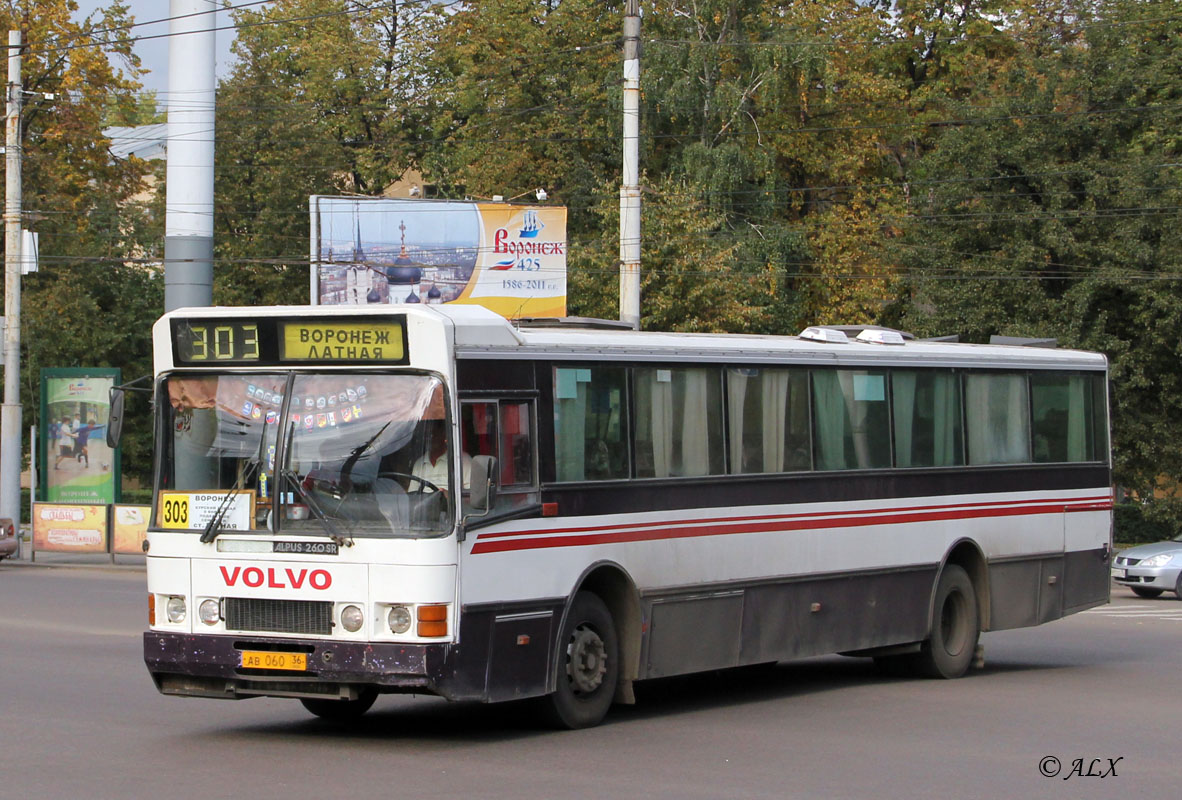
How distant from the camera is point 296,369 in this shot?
10.3 metres

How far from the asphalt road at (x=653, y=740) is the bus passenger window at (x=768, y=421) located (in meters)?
1.84

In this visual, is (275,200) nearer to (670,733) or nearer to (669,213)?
(669,213)

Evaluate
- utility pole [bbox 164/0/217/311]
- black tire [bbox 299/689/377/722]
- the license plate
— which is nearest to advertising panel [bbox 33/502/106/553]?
utility pole [bbox 164/0/217/311]

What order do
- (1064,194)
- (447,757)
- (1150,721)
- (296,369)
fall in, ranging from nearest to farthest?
(447,757)
(296,369)
(1150,721)
(1064,194)

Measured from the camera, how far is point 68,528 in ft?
106

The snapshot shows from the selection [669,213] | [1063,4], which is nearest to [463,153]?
[669,213]

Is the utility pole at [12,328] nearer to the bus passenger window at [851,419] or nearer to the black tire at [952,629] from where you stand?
the black tire at [952,629]

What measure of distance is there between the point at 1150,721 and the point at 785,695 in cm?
281

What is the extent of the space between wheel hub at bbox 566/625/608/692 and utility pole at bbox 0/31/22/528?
25971 mm

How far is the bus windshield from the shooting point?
988 cm

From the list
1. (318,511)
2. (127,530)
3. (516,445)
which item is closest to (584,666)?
(516,445)

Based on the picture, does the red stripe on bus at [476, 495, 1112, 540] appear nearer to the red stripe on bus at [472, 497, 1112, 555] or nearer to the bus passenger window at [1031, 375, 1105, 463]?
the red stripe on bus at [472, 497, 1112, 555]

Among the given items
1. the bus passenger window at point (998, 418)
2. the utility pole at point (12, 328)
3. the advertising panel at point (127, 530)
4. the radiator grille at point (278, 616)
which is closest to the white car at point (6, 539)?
the advertising panel at point (127, 530)

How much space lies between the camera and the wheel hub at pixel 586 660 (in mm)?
10797
